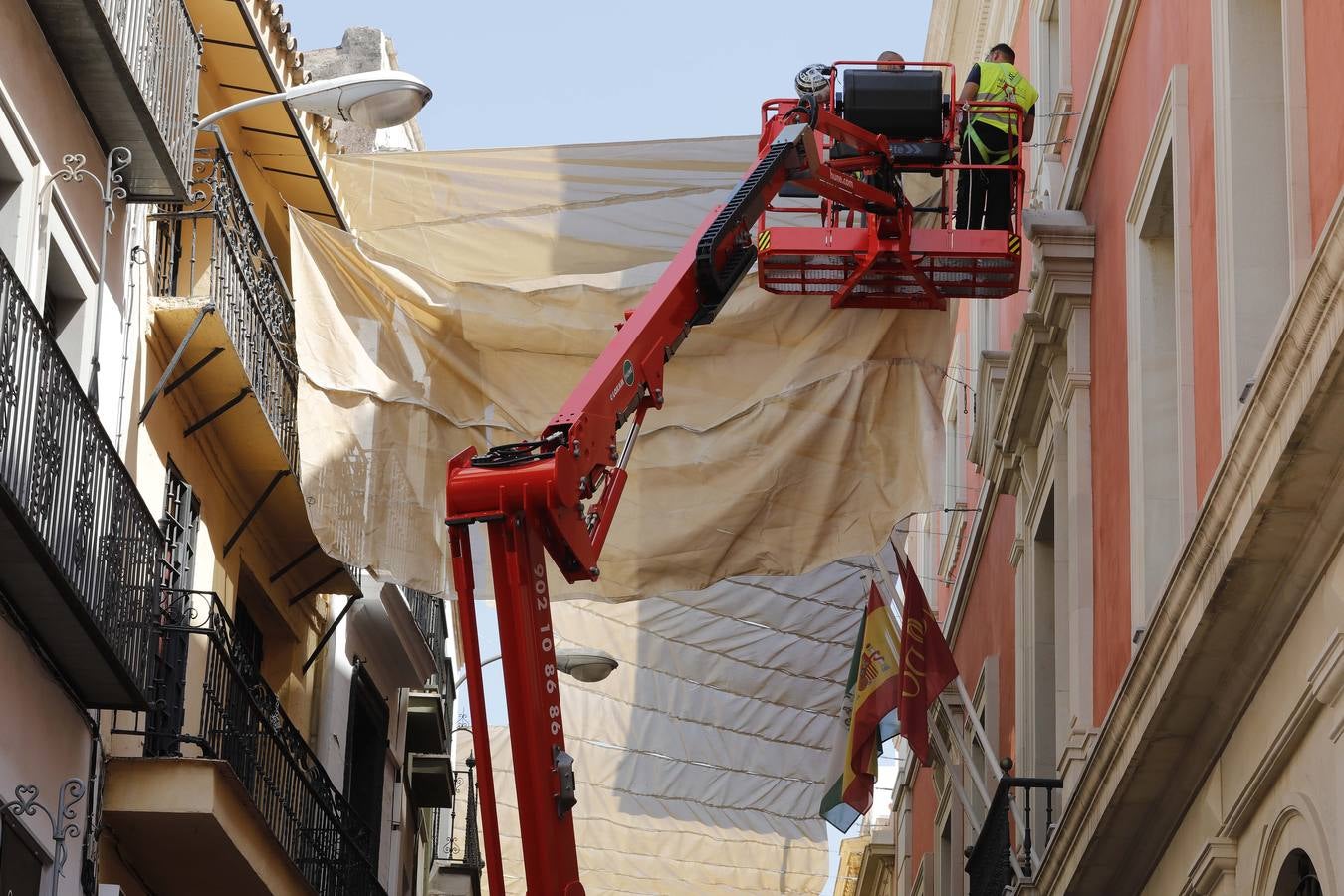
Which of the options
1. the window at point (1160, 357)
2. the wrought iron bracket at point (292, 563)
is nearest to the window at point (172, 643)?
the wrought iron bracket at point (292, 563)

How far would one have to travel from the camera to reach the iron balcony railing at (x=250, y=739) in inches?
563

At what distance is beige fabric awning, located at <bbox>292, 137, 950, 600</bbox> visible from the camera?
1622 centimetres

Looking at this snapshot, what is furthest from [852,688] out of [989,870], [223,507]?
[223,507]

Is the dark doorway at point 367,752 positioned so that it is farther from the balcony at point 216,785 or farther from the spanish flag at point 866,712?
the spanish flag at point 866,712

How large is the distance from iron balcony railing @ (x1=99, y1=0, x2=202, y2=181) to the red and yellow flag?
740 cm

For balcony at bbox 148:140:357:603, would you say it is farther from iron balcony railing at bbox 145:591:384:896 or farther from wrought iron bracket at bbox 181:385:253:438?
iron balcony railing at bbox 145:591:384:896

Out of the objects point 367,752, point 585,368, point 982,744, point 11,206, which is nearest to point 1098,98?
point 585,368

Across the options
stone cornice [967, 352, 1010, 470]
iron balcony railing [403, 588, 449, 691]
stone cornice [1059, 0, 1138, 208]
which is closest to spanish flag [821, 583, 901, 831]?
stone cornice [967, 352, 1010, 470]

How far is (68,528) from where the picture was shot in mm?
11852

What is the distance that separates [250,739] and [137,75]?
4.63 metres

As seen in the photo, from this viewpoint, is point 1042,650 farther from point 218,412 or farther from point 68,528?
point 68,528

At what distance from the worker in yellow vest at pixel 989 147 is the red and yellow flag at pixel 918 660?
426 cm

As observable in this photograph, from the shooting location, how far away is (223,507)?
17188mm

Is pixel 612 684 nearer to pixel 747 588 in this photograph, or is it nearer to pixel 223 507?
pixel 747 588
